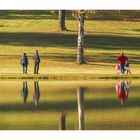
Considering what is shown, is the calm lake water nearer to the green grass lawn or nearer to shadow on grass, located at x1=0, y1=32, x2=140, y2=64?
the green grass lawn

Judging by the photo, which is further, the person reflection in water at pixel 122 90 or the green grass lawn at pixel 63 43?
the green grass lawn at pixel 63 43

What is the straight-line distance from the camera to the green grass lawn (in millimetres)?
48062

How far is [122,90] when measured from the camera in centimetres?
3209

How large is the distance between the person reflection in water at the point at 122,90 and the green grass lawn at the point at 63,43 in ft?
19.8

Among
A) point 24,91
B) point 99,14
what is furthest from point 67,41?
point 24,91

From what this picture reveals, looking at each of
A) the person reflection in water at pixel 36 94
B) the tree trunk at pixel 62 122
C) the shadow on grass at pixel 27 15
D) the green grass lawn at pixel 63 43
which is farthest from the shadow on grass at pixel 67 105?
the shadow on grass at pixel 27 15

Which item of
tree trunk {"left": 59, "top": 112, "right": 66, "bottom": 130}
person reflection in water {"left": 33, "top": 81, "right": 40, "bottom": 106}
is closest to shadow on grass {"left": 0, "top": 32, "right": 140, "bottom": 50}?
person reflection in water {"left": 33, "top": 81, "right": 40, "bottom": 106}

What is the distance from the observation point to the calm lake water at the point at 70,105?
67.8ft

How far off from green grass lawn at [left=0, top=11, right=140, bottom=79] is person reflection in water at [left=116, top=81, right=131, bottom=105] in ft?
19.8

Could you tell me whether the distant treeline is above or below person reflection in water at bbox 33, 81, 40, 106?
above

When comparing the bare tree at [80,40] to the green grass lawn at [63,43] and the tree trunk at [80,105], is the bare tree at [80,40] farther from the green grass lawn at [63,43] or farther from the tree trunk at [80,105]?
the tree trunk at [80,105]
